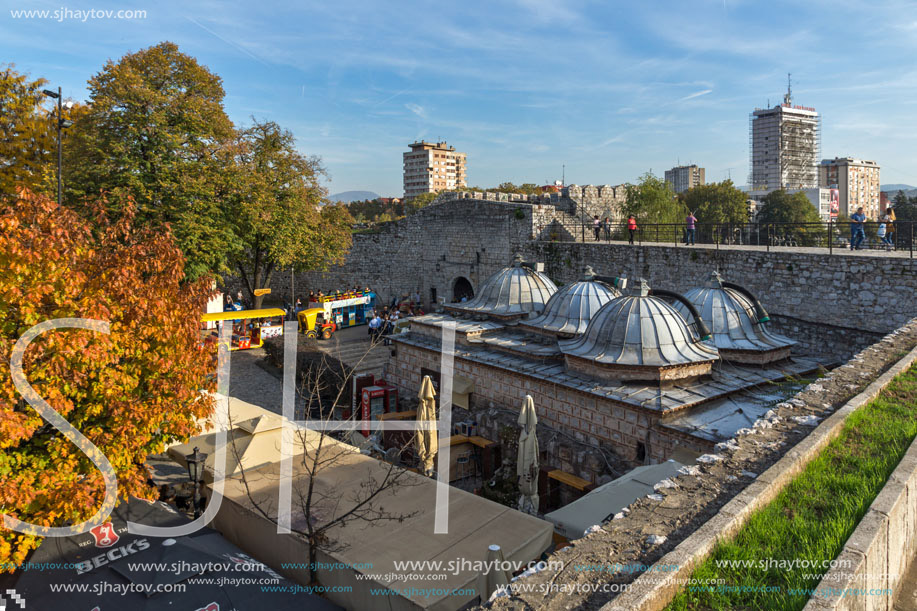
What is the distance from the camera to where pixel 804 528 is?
3553 millimetres

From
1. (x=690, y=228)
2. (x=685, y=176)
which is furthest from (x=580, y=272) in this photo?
(x=685, y=176)

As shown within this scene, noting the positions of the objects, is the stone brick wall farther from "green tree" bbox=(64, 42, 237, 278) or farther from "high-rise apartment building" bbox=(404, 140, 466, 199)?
"high-rise apartment building" bbox=(404, 140, 466, 199)

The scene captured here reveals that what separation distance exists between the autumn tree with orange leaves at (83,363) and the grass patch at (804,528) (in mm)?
5056

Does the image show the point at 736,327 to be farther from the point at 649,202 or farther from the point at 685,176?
the point at 685,176

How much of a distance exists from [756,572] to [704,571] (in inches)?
10.3

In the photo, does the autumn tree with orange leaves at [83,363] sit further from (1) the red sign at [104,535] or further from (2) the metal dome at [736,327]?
(2) the metal dome at [736,327]

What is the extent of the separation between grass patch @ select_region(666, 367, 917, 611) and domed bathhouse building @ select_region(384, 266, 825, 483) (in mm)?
3080

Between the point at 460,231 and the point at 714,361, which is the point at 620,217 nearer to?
the point at 460,231

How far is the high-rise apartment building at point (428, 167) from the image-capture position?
111562 mm

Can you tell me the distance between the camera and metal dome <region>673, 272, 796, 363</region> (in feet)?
34.3

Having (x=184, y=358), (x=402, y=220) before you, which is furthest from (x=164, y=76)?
(x=184, y=358)

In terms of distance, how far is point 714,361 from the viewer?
9930mm

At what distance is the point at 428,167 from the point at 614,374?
4180 inches

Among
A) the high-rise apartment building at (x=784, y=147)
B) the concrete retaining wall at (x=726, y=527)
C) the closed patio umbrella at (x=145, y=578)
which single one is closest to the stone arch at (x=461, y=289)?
the closed patio umbrella at (x=145, y=578)
